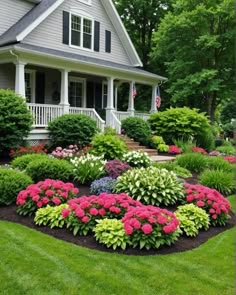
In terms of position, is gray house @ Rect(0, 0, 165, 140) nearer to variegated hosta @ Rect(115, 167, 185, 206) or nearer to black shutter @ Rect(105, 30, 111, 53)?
black shutter @ Rect(105, 30, 111, 53)

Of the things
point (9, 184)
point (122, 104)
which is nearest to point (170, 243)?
point (9, 184)

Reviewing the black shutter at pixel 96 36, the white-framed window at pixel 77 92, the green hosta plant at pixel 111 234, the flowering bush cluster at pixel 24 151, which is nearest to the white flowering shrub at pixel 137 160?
the flowering bush cluster at pixel 24 151

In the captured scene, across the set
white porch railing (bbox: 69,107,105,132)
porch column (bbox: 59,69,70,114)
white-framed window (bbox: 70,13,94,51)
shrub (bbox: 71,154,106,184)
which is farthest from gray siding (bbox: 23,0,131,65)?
shrub (bbox: 71,154,106,184)

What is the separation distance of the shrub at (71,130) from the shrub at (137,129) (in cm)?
280

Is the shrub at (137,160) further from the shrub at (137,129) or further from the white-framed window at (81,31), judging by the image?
the white-framed window at (81,31)

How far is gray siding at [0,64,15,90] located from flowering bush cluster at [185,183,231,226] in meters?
10.7

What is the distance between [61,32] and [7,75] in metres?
3.02

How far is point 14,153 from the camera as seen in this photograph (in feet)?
36.7

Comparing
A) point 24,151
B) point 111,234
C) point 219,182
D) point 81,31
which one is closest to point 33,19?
point 81,31

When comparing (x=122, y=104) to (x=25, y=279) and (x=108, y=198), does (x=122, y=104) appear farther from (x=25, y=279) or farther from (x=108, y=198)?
(x=25, y=279)

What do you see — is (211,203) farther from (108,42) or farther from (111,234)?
(108,42)

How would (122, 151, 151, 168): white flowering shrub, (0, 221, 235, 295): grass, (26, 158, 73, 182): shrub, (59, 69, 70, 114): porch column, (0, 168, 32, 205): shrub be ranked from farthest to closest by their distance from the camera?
(59, 69, 70, 114): porch column < (122, 151, 151, 168): white flowering shrub < (26, 158, 73, 182): shrub < (0, 168, 32, 205): shrub < (0, 221, 235, 295): grass

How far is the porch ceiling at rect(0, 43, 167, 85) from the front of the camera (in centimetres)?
1306

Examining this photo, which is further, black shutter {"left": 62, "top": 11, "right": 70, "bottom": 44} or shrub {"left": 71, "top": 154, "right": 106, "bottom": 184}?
black shutter {"left": 62, "top": 11, "right": 70, "bottom": 44}
